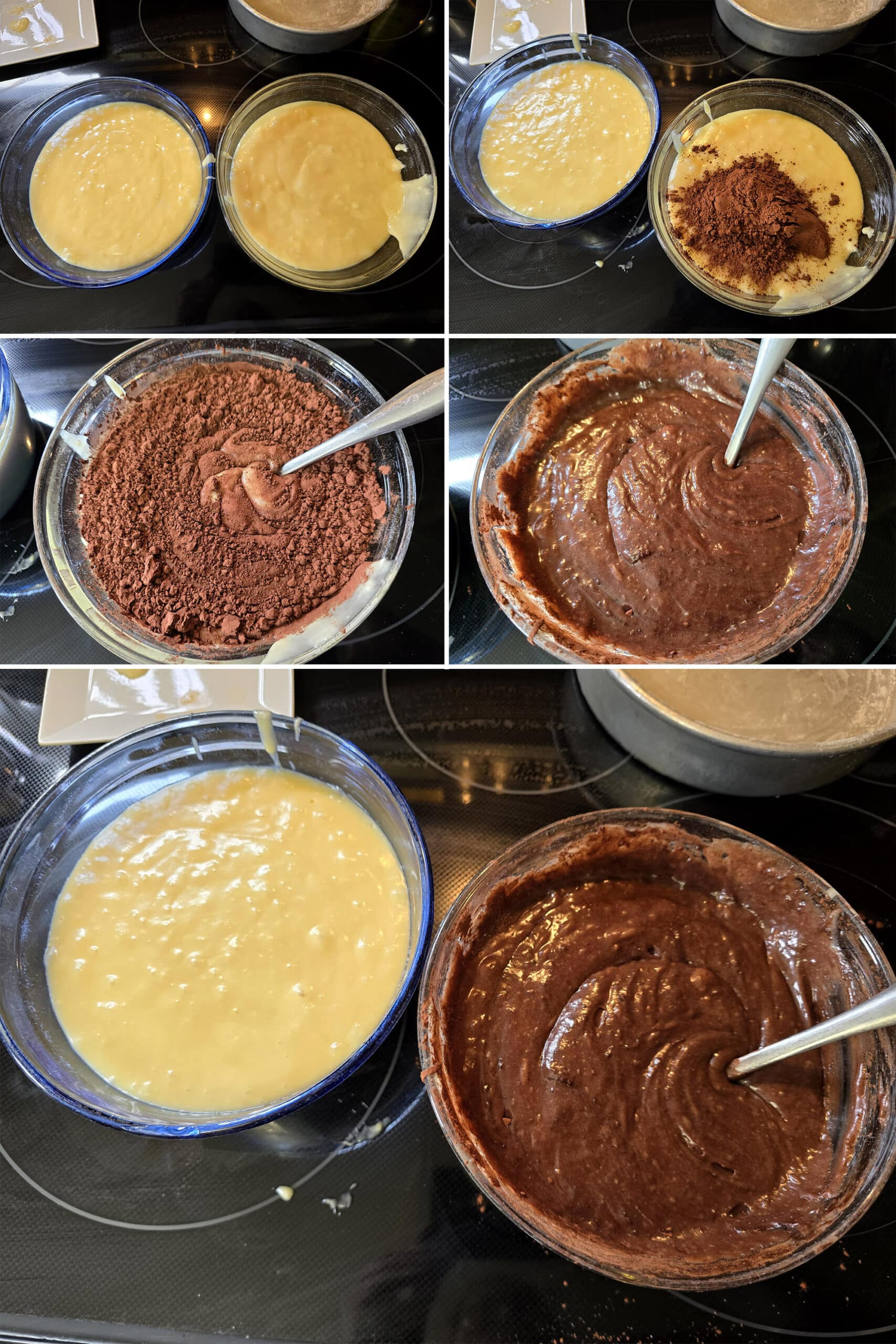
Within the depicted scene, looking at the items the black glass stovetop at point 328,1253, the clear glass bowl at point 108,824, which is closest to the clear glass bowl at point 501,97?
the clear glass bowl at point 108,824

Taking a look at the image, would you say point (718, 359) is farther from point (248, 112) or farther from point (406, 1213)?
point (406, 1213)

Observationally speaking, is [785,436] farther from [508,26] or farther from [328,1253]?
[328,1253]

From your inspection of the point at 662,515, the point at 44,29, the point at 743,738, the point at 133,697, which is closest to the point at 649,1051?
the point at 743,738

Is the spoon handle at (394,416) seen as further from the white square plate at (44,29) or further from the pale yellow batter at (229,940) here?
the white square plate at (44,29)

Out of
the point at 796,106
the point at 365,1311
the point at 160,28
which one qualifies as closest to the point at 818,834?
the point at 365,1311

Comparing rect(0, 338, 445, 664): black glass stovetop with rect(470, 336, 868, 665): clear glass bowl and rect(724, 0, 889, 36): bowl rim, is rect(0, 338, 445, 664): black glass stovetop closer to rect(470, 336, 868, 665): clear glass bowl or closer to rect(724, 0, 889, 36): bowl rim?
rect(470, 336, 868, 665): clear glass bowl

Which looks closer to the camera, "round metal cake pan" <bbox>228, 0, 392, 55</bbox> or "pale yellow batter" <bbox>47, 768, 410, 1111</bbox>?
"pale yellow batter" <bbox>47, 768, 410, 1111</bbox>

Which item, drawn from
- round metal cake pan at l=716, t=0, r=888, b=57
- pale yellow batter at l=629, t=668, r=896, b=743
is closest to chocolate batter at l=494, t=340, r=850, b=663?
pale yellow batter at l=629, t=668, r=896, b=743
